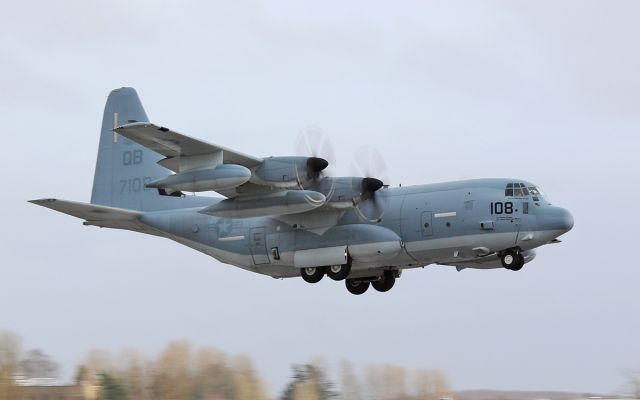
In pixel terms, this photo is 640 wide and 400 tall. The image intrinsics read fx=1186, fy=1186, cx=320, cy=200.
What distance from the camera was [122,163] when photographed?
38031 millimetres

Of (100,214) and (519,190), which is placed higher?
(519,190)

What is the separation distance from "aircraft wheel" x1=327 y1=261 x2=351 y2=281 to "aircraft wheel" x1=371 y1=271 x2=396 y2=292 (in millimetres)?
2393

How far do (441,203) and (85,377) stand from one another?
12507 millimetres

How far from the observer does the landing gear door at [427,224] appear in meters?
32.6

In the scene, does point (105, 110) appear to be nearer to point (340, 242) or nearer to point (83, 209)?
point (83, 209)

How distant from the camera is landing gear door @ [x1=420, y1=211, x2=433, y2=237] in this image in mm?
32562

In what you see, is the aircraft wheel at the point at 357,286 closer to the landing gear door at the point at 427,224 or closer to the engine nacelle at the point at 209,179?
the landing gear door at the point at 427,224

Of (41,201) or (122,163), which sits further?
(122,163)

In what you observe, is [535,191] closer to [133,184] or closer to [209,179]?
[209,179]

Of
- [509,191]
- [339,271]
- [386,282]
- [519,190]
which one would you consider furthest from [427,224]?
[386,282]

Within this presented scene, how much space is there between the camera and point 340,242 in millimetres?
33250

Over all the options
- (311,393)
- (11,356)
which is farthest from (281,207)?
(11,356)

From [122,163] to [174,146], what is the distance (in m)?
8.37

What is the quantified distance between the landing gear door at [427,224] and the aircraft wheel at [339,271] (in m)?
2.33
